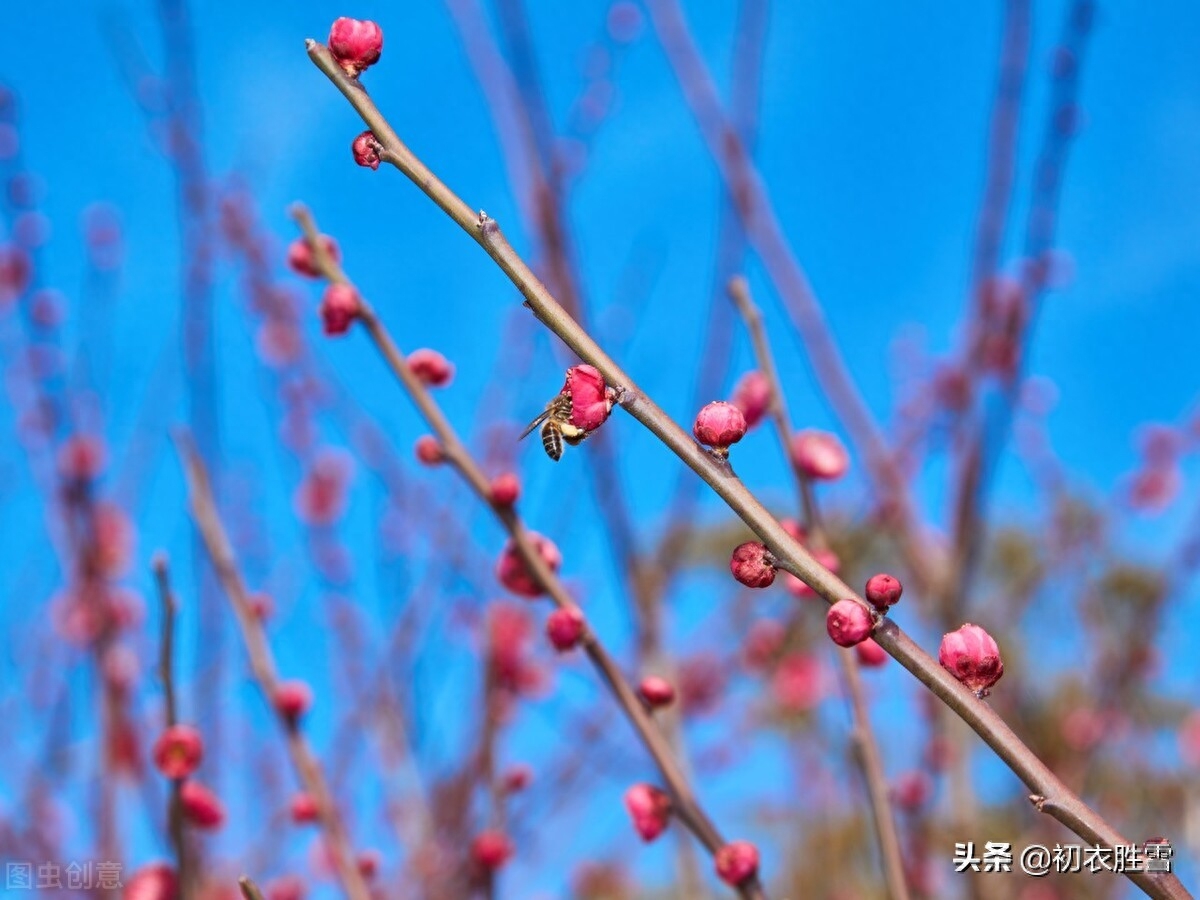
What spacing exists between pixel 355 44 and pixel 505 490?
21.1 inches

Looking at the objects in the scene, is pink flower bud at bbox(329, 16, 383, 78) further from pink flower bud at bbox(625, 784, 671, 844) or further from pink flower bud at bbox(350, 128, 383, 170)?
pink flower bud at bbox(625, 784, 671, 844)

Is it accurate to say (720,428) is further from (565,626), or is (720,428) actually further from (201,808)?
(201,808)

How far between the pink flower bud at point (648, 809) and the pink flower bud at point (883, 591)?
54 cm

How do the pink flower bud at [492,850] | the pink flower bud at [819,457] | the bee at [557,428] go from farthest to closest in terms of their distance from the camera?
the pink flower bud at [492,850]
the pink flower bud at [819,457]
the bee at [557,428]

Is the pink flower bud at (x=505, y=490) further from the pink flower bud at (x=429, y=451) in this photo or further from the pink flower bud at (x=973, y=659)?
the pink flower bud at (x=973, y=659)

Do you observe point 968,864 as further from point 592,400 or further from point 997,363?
point 997,363

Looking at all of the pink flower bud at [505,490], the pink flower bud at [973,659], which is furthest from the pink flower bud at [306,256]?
the pink flower bud at [973,659]

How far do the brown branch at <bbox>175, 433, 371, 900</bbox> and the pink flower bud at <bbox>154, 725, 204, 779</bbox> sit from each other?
119 mm

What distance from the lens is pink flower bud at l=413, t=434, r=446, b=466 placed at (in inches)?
53.3

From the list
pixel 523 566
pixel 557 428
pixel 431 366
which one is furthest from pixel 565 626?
pixel 431 366

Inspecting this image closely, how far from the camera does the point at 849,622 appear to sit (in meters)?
0.80

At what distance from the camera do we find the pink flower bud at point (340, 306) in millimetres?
1262

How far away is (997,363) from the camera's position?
278cm

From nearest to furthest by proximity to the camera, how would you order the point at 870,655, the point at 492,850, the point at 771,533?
1. the point at 771,533
2. the point at 870,655
3. the point at 492,850
